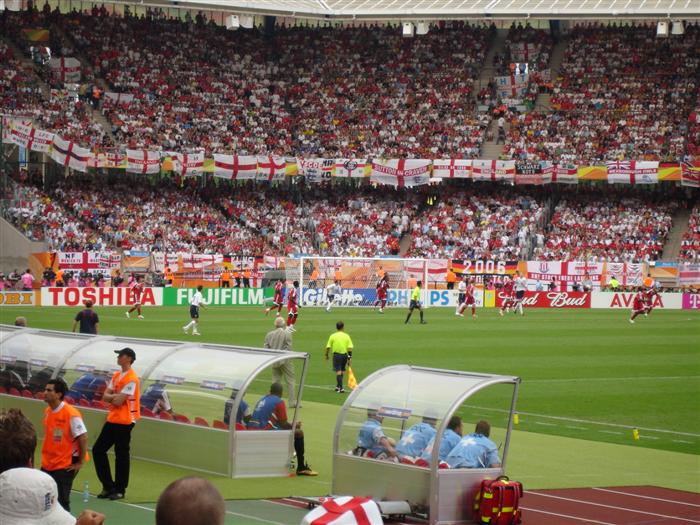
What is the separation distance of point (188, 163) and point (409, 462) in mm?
55178

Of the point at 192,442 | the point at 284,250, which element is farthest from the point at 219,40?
the point at 192,442

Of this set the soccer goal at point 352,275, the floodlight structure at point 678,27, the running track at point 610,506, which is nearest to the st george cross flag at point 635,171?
the floodlight structure at point 678,27

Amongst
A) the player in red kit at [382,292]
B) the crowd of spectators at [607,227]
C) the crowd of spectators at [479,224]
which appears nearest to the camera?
the player in red kit at [382,292]

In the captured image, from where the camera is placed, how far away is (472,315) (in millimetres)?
51688

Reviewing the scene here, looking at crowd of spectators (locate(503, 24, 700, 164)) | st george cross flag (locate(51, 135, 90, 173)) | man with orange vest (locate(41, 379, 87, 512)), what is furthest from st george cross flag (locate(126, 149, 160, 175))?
man with orange vest (locate(41, 379, 87, 512))

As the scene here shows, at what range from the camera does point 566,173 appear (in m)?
67.7

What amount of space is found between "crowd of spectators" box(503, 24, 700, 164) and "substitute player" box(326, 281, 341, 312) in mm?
16764

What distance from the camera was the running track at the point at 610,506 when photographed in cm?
1359

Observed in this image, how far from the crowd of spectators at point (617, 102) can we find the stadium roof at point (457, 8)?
14.1 feet

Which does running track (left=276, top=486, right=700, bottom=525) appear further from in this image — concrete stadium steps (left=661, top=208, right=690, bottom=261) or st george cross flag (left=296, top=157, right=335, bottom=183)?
st george cross flag (left=296, top=157, right=335, bottom=183)

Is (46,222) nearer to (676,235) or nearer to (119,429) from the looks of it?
(676,235)

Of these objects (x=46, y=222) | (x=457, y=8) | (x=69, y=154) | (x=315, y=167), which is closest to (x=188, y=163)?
(x=69, y=154)

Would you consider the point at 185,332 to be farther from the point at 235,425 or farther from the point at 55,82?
the point at 55,82

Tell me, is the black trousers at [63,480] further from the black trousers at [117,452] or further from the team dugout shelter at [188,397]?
the team dugout shelter at [188,397]
